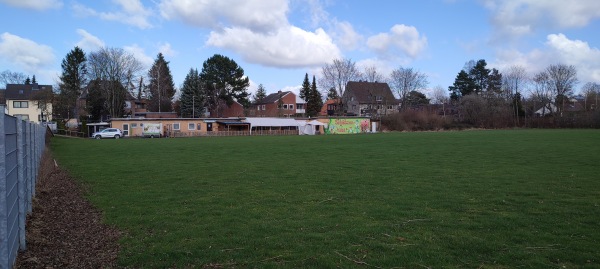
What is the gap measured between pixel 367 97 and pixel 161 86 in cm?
4928

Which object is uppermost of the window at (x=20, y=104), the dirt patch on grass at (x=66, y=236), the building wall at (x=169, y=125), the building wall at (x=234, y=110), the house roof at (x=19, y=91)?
the house roof at (x=19, y=91)

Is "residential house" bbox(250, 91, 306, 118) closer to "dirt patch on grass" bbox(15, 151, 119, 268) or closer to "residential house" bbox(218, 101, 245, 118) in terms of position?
"residential house" bbox(218, 101, 245, 118)

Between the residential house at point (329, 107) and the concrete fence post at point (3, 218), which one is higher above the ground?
the residential house at point (329, 107)

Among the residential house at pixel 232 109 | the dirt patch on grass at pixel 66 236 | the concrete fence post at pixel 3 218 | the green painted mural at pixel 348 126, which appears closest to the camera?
Result: the concrete fence post at pixel 3 218

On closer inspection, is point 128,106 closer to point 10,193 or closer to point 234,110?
point 234,110

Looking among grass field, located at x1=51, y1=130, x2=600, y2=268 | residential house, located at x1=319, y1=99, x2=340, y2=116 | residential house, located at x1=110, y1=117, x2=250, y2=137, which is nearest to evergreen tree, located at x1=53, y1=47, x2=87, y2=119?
residential house, located at x1=110, y1=117, x2=250, y2=137

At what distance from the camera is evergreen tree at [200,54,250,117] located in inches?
3184

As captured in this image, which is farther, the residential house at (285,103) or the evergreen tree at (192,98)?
the residential house at (285,103)

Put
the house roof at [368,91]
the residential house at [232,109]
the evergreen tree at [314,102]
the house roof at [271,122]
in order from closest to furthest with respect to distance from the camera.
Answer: the house roof at [271,122]
the residential house at [232,109]
the evergreen tree at [314,102]
the house roof at [368,91]

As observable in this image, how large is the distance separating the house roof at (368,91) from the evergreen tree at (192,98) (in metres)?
37.0

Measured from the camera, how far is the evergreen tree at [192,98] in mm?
80812

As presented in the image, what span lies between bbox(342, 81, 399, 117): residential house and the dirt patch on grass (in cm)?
9185

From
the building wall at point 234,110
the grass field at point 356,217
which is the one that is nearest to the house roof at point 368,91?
the building wall at point 234,110

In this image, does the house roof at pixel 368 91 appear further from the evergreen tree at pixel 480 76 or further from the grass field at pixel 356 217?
the grass field at pixel 356 217
